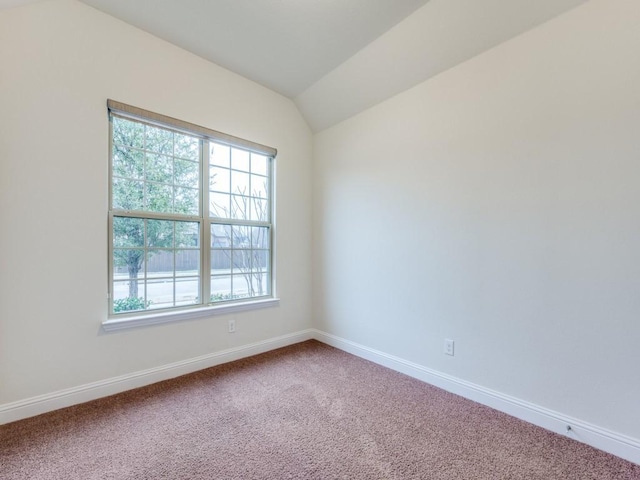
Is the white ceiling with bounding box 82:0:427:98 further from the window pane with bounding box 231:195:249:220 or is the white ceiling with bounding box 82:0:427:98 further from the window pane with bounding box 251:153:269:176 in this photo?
the window pane with bounding box 231:195:249:220

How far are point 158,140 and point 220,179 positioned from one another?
62 cm

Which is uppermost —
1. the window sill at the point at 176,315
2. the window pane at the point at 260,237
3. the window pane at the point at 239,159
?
the window pane at the point at 239,159

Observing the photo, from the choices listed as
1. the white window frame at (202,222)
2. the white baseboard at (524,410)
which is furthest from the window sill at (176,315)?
the white baseboard at (524,410)

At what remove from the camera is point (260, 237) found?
3.19 metres

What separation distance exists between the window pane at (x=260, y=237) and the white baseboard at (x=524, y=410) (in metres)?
1.60

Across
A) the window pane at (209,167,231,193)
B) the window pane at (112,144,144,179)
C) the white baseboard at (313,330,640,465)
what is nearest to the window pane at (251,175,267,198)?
the window pane at (209,167,231,193)

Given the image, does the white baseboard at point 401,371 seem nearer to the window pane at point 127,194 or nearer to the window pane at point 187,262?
the window pane at point 187,262

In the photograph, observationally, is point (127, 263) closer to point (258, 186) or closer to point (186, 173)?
point (186, 173)

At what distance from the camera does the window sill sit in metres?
2.17

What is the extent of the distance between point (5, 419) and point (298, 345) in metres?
2.29

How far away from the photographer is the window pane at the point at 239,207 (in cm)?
296

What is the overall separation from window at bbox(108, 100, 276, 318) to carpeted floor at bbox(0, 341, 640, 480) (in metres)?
0.78

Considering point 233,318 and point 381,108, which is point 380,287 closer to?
point 233,318

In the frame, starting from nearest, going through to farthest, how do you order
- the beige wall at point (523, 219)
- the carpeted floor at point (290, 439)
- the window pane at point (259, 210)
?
the carpeted floor at point (290, 439) < the beige wall at point (523, 219) < the window pane at point (259, 210)
